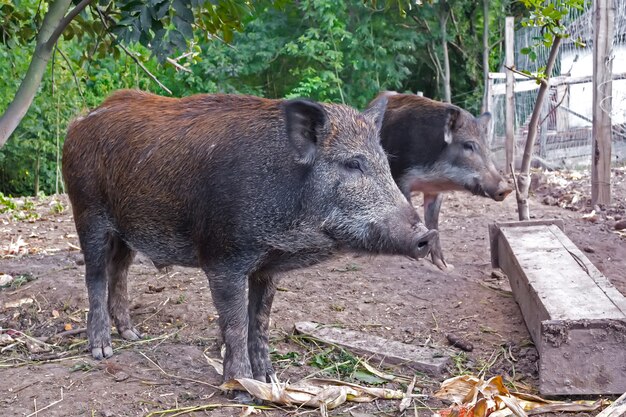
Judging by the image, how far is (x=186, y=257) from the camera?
4562 millimetres

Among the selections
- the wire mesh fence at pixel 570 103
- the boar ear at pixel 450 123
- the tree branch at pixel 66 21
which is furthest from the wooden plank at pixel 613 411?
the wire mesh fence at pixel 570 103

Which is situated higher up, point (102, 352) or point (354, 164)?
point (354, 164)

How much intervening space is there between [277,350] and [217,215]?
112 cm

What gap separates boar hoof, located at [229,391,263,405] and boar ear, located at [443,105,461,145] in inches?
156

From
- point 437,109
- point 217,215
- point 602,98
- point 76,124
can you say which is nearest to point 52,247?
point 76,124

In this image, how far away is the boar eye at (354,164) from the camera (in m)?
4.22

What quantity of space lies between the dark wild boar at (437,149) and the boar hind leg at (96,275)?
3.17 m

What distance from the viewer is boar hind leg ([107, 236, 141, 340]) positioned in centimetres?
525

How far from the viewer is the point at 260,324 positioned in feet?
14.8

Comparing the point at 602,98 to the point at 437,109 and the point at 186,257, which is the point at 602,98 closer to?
the point at 437,109

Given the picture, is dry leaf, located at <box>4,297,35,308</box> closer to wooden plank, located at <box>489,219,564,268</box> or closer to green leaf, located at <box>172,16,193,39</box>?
green leaf, located at <box>172,16,193,39</box>

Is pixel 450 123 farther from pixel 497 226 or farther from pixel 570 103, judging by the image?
pixel 570 103

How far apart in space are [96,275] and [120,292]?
0.34 meters

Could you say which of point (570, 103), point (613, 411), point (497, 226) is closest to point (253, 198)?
point (613, 411)
